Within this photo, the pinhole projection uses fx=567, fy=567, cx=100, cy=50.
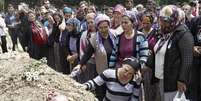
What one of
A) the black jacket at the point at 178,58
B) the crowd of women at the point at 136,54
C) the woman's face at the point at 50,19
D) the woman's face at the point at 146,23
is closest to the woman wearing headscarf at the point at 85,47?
the crowd of women at the point at 136,54

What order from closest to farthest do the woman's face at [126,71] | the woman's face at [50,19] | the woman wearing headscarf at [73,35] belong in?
the woman's face at [126,71], the woman wearing headscarf at [73,35], the woman's face at [50,19]

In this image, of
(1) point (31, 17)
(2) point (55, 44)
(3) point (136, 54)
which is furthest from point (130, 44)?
(1) point (31, 17)

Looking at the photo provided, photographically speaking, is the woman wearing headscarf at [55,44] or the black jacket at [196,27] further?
the woman wearing headscarf at [55,44]

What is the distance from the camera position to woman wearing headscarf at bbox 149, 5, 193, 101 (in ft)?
22.5

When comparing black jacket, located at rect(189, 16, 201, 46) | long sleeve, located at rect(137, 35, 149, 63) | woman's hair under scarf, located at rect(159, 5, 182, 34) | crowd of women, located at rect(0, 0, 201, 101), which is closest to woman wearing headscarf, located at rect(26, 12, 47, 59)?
crowd of women, located at rect(0, 0, 201, 101)

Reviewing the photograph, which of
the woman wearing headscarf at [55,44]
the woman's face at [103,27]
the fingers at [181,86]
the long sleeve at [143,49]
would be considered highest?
the woman's face at [103,27]

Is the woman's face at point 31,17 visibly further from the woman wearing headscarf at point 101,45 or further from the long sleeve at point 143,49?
the long sleeve at point 143,49

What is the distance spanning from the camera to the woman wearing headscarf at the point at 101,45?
8352 millimetres

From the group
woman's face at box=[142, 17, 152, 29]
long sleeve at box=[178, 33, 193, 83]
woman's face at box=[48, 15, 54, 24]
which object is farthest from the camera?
woman's face at box=[48, 15, 54, 24]

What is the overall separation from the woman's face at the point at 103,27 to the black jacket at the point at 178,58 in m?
1.49

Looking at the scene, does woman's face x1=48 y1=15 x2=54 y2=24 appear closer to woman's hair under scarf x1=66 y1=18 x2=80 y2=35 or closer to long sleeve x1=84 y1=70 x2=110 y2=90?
woman's hair under scarf x1=66 y1=18 x2=80 y2=35

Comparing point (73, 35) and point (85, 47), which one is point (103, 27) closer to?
point (85, 47)

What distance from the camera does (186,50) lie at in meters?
6.87

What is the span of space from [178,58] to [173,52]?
96mm
